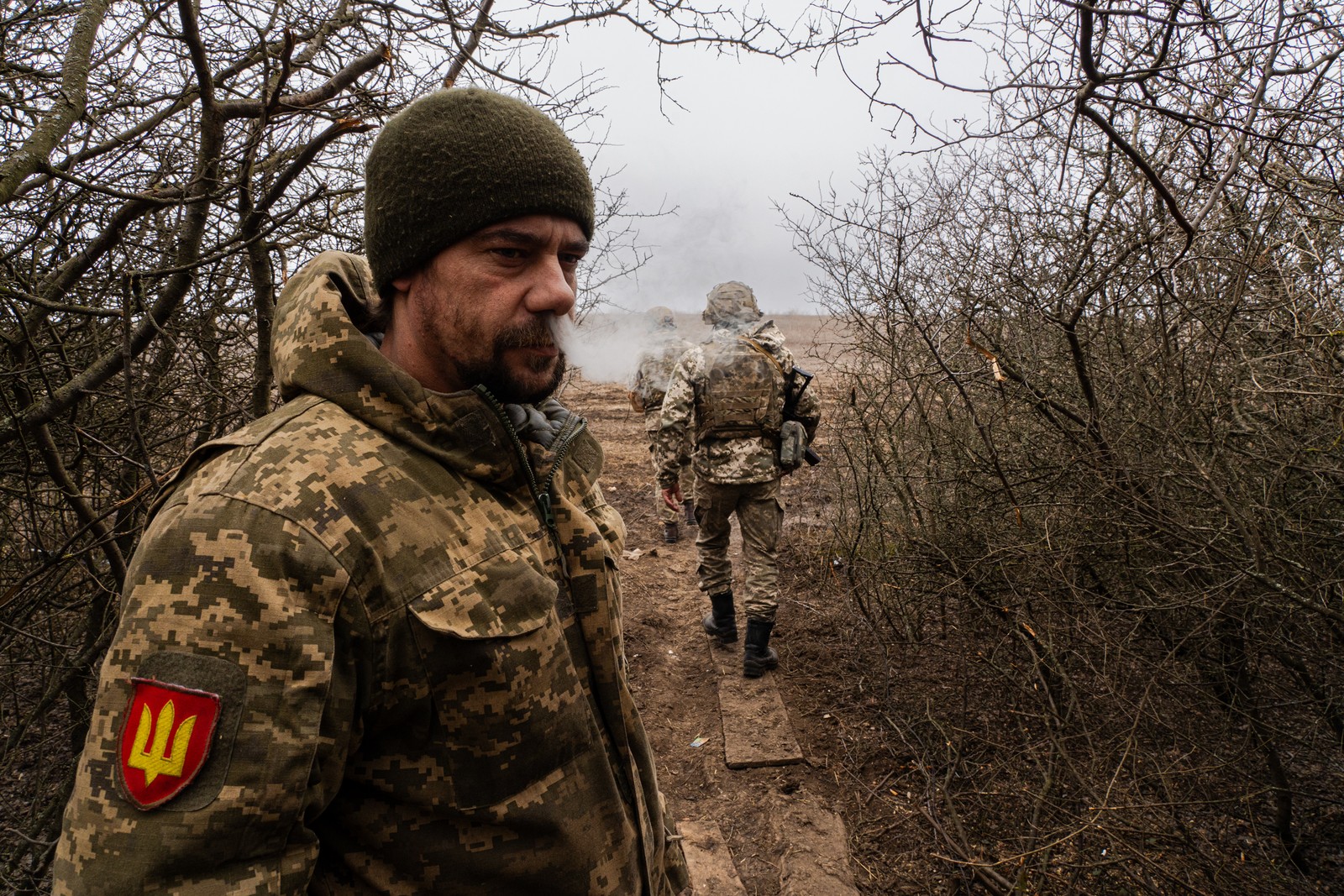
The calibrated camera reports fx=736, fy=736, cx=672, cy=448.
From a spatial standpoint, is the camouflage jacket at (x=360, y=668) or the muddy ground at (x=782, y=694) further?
the muddy ground at (x=782, y=694)

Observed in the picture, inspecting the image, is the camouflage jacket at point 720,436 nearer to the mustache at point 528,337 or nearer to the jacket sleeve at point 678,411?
the jacket sleeve at point 678,411

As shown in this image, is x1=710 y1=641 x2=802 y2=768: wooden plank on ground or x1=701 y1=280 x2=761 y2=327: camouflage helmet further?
x1=701 y1=280 x2=761 y2=327: camouflage helmet

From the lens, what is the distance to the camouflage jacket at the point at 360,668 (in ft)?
2.87

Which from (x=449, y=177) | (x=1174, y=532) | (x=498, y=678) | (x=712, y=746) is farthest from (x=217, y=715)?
(x=712, y=746)

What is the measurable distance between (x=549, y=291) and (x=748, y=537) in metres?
4.14

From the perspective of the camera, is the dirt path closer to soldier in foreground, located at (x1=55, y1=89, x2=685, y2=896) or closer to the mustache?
soldier in foreground, located at (x1=55, y1=89, x2=685, y2=896)

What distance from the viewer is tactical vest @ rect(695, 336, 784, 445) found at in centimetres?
513

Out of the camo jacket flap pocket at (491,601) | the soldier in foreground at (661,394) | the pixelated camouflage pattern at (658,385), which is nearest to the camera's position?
the camo jacket flap pocket at (491,601)

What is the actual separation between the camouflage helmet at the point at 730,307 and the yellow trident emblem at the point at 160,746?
16.4 ft

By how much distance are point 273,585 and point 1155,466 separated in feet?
9.41

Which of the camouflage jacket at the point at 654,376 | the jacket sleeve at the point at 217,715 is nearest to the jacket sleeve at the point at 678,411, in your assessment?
the camouflage jacket at the point at 654,376

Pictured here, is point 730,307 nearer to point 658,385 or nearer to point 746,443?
point 746,443

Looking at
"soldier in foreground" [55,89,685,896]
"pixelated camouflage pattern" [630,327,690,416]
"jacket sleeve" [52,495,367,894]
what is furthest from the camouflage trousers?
"jacket sleeve" [52,495,367,894]

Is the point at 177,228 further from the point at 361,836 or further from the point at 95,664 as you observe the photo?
the point at 361,836
